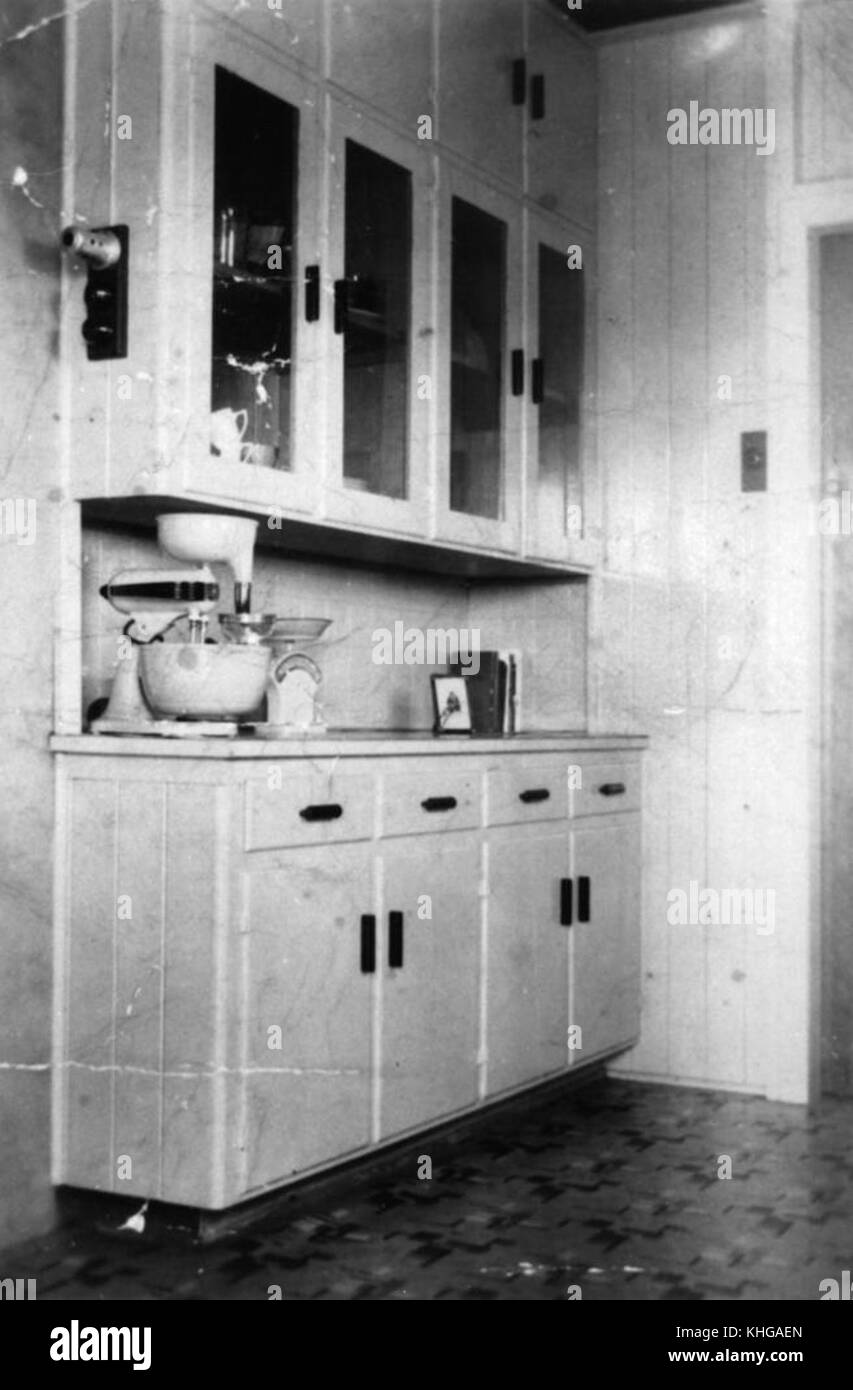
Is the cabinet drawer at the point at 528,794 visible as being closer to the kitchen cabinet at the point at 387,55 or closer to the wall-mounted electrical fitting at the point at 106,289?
the wall-mounted electrical fitting at the point at 106,289

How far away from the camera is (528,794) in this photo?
345cm

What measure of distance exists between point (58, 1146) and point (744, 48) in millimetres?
3003

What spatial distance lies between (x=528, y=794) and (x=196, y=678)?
1.00 m

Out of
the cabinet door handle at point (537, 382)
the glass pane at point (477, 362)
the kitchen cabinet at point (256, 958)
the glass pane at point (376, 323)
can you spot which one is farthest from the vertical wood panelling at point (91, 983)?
the cabinet door handle at point (537, 382)

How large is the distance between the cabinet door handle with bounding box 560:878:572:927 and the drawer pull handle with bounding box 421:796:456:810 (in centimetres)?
54

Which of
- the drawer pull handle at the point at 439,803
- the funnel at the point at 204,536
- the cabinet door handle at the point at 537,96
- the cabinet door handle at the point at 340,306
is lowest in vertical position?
the drawer pull handle at the point at 439,803

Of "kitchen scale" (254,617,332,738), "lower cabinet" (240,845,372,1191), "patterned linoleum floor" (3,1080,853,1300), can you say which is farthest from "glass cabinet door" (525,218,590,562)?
"patterned linoleum floor" (3,1080,853,1300)

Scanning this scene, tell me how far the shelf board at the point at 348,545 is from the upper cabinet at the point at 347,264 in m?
0.04

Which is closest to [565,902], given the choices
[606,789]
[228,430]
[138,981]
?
[606,789]

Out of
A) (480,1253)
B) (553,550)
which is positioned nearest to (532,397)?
(553,550)

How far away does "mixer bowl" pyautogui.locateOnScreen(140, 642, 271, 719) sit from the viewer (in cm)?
271

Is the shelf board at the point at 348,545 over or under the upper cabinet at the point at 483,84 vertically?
under

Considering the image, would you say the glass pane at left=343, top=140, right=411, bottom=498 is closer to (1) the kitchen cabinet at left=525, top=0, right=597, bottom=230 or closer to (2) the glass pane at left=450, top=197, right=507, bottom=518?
(2) the glass pane at left=450, top=197, right=507, bottom=518

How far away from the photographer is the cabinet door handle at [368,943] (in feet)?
9.43
